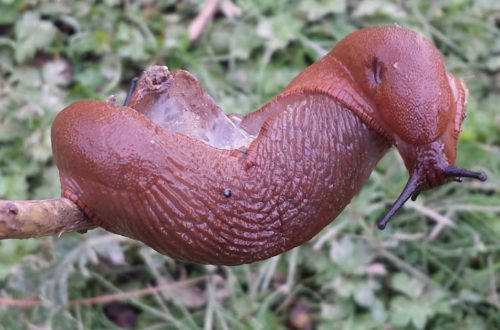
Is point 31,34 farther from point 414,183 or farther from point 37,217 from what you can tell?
point 414,183

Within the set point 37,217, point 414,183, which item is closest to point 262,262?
point 414,183

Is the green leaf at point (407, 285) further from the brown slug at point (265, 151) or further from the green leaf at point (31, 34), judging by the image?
→ the green leaf at point (31, 34)

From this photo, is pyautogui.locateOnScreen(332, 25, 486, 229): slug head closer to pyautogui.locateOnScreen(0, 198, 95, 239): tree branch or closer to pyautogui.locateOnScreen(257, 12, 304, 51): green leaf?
pyautogui.locateOnScreen(0, 198, 95, 239): tree branch

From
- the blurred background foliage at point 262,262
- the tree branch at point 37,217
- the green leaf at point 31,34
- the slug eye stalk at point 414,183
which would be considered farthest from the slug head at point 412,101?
the green leaf at point 31,34

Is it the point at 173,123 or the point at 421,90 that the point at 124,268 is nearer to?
the point at 173,123

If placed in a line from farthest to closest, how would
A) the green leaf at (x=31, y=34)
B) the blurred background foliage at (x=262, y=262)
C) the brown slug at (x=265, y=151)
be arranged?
the green leaf at (x=31, y=34) < the blurred background foliage at (x=262, y=262) < the brown slug at (x=265, y=151)

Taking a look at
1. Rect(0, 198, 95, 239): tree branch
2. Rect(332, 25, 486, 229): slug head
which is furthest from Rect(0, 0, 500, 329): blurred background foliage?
Rect(0, 198, 95, 239): tree branch
